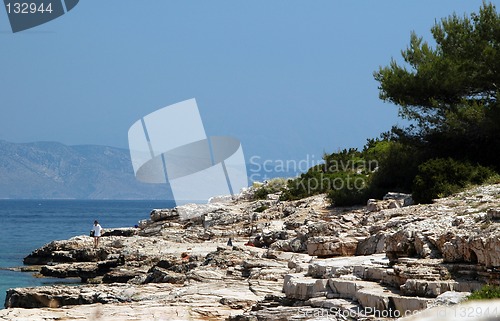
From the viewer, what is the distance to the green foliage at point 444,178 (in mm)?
24438

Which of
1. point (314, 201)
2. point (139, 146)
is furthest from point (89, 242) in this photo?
point (139, 146)

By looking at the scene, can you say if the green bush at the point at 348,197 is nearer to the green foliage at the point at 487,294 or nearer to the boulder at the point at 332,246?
the boulder at the point at 332,246

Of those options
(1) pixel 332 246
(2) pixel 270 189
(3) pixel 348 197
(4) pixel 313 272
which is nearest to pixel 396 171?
(3) pixel 348 197

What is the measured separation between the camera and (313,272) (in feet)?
50.6

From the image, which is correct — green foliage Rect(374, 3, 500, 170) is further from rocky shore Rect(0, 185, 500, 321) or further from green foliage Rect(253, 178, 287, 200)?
green foliage Rect(253, 178, 287, 200)

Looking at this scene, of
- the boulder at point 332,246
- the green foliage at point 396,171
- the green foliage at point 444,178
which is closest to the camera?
the boulder at point 332,246

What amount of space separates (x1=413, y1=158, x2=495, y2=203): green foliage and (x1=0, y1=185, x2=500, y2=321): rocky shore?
0.77 metres

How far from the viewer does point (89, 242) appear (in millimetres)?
36719

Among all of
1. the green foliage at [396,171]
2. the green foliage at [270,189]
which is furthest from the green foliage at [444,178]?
the green foliage at [270,189]

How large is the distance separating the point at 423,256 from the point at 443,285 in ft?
6.34

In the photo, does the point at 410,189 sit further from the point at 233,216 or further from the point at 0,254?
the point at 0,254

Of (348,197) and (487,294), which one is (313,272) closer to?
(487,294)

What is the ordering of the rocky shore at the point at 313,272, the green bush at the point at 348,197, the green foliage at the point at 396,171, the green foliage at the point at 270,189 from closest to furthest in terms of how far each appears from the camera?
1. the rocky shore at the point at 313,272
2. the green bush at the point at 348,197
3. the green foliage at the point at 396,171
4. the green foliage at the point at 270,189

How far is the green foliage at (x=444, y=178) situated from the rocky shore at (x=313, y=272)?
77cm
